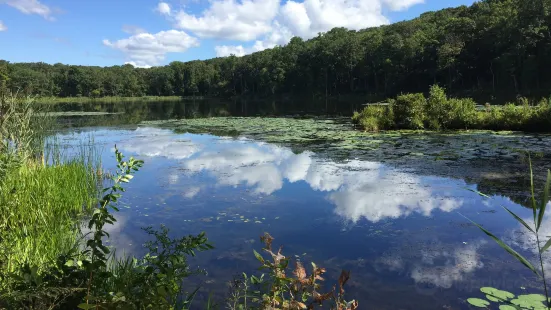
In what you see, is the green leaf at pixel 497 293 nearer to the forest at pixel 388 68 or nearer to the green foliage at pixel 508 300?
the green foliage at pixel 508 300

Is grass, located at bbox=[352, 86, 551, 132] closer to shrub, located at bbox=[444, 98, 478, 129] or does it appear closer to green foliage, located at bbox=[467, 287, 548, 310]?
shrub, located at bbox=[444, 98, 478, 129]

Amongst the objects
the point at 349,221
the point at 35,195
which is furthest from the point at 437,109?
the point at 35,195

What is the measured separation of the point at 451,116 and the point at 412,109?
2074mm

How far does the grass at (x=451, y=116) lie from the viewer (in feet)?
62.6

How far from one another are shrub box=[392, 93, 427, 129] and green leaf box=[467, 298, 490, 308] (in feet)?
59.7

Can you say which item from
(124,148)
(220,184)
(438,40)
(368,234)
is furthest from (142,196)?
(438,40)

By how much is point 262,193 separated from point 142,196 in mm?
3007

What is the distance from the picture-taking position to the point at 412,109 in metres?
21.7

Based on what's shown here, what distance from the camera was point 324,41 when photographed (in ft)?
297

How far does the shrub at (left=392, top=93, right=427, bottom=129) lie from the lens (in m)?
21.5

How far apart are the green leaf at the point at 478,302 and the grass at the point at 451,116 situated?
58.7ft

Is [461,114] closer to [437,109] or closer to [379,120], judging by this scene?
[437,109]

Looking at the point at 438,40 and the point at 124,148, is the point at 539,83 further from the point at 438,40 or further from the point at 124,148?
the point at 124,148

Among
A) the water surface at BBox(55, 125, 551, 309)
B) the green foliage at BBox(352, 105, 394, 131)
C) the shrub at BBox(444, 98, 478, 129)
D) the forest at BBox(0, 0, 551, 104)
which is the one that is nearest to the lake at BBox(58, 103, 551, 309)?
the water surface at BBox(55, 125, 551, 309)
